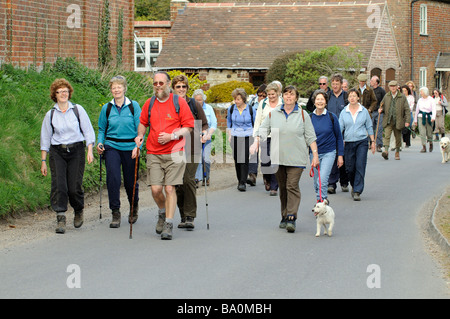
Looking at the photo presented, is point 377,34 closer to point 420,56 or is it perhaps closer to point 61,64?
point 420,56

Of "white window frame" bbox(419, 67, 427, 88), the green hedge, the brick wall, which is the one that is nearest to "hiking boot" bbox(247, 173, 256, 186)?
the green hedge

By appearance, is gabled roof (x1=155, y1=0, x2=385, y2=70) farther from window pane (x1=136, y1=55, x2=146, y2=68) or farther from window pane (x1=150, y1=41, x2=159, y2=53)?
window pane (x1=136, y1=55, x2=146, y2=68)

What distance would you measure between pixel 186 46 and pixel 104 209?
28.6 m

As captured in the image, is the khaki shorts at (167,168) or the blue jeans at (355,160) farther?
the blue jeans at (355,160)

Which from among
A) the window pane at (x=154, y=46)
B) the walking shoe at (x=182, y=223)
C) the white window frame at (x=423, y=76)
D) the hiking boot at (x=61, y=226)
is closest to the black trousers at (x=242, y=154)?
the walking shoe at (x=182, y=223)

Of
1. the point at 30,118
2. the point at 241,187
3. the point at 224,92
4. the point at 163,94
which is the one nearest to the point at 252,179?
the point at 241,187

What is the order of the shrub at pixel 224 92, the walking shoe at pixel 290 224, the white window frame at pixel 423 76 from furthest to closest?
the white window frame at pixel 423 76 < the shrub at pixel 224 92 < the walking shoe at pixel 290 224

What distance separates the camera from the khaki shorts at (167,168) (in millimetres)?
10000

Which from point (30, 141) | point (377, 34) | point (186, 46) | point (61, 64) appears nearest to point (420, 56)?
point (377, 34)

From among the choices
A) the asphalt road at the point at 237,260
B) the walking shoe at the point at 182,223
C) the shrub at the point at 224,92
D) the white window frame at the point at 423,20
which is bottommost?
the asphalt road at the point at 237,260

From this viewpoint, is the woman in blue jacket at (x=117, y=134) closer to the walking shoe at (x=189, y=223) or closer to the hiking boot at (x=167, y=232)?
the walking shoe at (x=189, y=223)

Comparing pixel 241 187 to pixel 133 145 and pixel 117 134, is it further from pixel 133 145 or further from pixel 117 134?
pixel 117 134

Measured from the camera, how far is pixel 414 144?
90.4 ft

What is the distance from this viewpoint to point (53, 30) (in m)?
19.9
